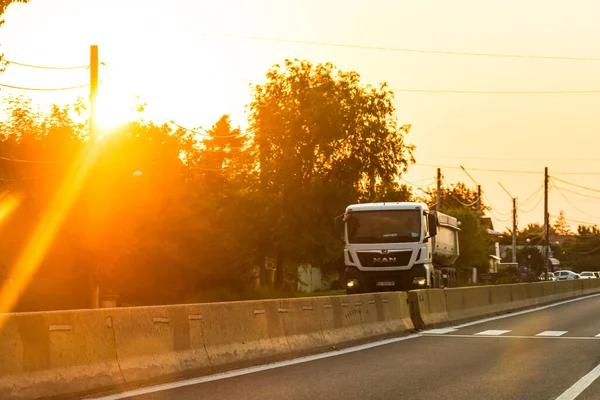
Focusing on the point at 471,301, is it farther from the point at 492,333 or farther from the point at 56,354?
the point at 56,354

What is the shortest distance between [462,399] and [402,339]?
27.8ft

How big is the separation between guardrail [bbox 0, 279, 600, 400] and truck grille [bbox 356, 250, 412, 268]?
45.0 feet

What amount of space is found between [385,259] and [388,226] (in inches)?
43.5

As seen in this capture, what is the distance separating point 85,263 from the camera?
114 feet

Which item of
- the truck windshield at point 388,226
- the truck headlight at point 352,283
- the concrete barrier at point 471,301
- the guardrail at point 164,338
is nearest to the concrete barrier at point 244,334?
the guardrail at point 164,338

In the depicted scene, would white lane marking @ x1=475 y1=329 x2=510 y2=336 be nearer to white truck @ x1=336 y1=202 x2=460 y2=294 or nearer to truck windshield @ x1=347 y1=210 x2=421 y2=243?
white truck @ x1=336 y1=202 x2=460 y2=294

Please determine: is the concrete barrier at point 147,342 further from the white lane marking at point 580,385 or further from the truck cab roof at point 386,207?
the truck cab roof at point 386,207

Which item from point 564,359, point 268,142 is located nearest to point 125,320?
point 564,359

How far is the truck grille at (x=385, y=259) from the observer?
33281 mm

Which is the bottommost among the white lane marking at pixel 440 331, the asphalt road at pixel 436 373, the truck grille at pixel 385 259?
the asphalt road at pixel 436 373

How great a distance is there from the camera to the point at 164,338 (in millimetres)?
11078

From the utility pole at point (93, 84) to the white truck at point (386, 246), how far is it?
892cm

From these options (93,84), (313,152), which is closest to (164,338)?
(93,84)

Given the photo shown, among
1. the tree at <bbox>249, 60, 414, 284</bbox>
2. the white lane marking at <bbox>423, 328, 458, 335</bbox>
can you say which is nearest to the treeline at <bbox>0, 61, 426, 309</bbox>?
the tree at <bbox>249, 60, 414, 284</bbox>
